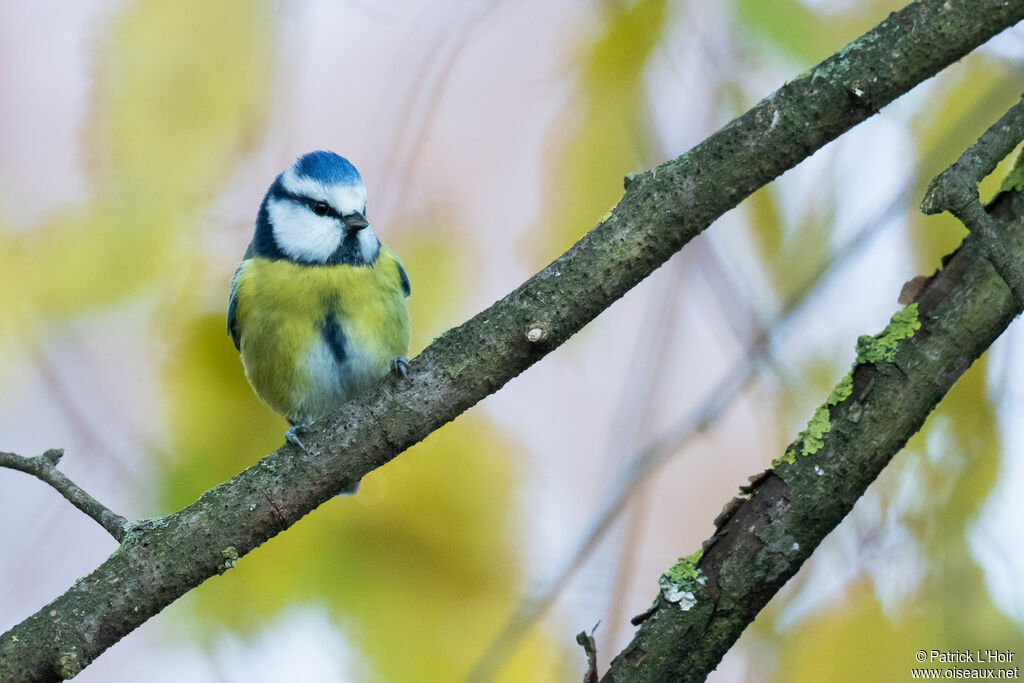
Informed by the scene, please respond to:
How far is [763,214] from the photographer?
5.22ft

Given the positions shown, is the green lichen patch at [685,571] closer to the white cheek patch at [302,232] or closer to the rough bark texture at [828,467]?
the rough bark texture at [828,467]

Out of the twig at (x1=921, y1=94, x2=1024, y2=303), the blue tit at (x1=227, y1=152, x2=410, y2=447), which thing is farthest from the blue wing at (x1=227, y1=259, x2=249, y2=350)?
the twig at (x1=921, y1=94, x2=1024, y2=303)

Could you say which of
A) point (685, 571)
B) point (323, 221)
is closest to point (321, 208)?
point (323, 221)

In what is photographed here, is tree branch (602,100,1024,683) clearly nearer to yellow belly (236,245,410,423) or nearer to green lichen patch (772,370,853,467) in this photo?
green lichen patch (772,370,853,467)

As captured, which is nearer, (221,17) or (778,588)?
(778,588)

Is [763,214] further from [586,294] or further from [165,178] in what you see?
[165,178]

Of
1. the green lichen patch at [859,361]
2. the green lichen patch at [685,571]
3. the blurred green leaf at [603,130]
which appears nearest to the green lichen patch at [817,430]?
the green lichen patch at [859,361]

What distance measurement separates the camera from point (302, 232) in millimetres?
1872

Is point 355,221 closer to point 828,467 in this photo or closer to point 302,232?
point 302,232

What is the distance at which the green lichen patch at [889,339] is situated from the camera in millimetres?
1254

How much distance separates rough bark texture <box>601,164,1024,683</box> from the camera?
1163mm

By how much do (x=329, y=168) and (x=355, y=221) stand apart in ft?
0.39

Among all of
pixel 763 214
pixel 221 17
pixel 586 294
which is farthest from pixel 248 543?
pixel 763 214

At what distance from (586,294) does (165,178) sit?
2.44 feet
